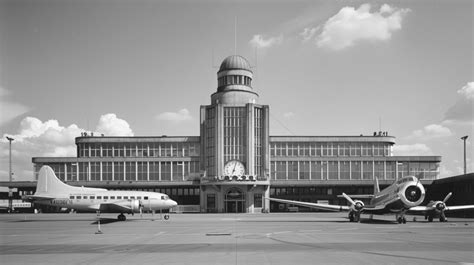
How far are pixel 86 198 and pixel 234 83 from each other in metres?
44.3

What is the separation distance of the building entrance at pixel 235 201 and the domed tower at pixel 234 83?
61.2 ft

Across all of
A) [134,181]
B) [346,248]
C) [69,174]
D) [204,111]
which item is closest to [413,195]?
[346,248]

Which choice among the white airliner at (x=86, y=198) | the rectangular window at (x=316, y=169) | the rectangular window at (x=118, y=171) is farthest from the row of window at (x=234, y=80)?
the white airliner at (x=86, y=198)

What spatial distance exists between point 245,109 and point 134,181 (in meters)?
27.9

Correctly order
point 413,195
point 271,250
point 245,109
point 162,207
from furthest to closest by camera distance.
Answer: point 245,109
point 162,207
point 413,195
point 271,250

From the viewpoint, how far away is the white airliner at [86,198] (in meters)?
55.4

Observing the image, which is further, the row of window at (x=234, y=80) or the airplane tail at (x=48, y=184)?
the row of window at (x=234, y=80)

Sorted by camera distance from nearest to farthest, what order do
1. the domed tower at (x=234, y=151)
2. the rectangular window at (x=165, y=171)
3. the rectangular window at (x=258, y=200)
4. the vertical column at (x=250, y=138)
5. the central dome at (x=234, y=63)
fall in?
the domed tower at (x=234, y=151), the vertical column at (x=250, y=138), the rectangular window at (x=258, y=200), the rectangular window at (x=165, y=171), the central dome at (x=234, y=63)

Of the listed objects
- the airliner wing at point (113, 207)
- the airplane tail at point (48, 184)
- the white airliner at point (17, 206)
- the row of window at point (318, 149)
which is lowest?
the white airliner at point (17, 206)

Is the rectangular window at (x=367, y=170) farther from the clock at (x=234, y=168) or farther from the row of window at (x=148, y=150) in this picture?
the row of window at (x=148, y=150)

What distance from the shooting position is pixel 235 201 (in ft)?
283

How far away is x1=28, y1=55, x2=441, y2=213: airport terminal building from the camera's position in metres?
87.0

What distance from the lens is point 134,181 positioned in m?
89.0

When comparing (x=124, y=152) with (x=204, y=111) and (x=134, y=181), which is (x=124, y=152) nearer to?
(x=134, y=181)
